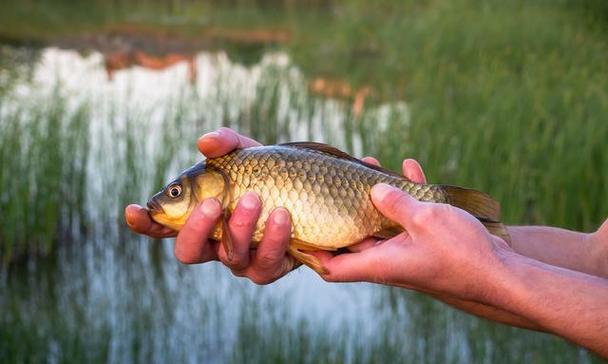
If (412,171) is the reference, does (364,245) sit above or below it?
below

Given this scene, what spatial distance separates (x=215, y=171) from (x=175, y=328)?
268 centimetres

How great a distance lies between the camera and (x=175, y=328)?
4.73m

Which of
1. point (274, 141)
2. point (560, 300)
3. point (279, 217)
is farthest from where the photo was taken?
point (274, 141)

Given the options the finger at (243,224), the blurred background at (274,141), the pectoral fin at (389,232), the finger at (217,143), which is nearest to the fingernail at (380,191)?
the pectoral fin at (389,232)

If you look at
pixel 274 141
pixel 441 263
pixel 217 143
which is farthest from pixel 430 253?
pixel 274 141

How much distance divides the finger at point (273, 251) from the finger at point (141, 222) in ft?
0.85

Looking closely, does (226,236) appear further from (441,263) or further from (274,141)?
(274,141)

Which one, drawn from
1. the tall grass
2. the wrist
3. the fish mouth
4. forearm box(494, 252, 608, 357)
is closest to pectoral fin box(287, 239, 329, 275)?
the fish mouth

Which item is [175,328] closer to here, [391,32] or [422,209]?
[422,209]

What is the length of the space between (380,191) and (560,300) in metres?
0.48

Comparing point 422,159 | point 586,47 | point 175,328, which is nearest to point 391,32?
point 586,47

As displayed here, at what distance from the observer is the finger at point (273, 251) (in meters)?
2.15

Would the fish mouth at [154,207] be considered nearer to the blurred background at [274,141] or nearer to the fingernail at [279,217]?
the fingernail at [279,217]

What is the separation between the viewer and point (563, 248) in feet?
8.50
